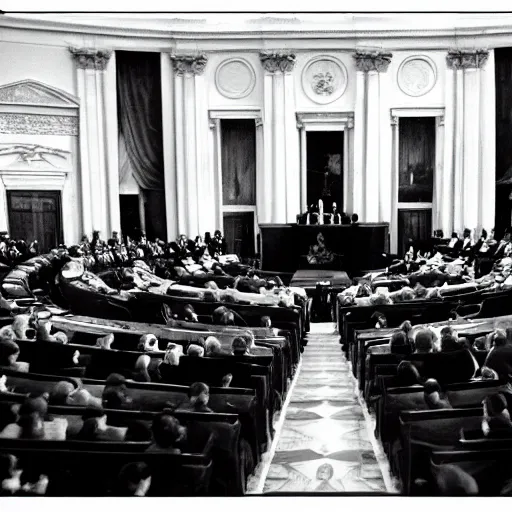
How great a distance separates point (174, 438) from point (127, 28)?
15.0 metres

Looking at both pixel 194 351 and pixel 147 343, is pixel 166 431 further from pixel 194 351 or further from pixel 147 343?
pixel 147 343

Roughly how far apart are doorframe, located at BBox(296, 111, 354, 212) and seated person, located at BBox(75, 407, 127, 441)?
13994 mm

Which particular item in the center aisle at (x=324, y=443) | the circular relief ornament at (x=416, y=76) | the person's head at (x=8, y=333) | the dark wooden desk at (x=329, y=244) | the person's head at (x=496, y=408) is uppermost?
the circular relief ornament at (x=416, y=76)

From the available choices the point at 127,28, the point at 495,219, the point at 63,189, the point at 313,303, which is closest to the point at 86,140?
the point at 63,189

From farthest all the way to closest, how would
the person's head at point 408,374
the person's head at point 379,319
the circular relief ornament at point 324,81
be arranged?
1. the circular relief ornament at point 324,81
2. the person's head at point 379,319
3. the person's head at point 408,374

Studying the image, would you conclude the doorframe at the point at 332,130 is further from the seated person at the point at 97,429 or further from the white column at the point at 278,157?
the seated person at the point at 97,429

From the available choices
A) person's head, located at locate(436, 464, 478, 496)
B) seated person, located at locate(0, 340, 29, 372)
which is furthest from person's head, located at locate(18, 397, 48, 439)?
person's head, located at locate(436, 464, 478, 496)

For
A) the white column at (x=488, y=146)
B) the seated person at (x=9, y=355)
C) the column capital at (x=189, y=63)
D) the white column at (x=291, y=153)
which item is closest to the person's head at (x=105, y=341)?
the seated person at (x=9, y=355)

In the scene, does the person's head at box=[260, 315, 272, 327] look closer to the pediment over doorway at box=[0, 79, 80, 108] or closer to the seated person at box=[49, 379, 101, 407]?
the seated person at box=[49, 379, 101, 407]

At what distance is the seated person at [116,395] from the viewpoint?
17.0 ft

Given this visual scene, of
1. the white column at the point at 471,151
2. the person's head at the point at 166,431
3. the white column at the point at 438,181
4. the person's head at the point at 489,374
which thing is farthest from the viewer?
the white column at the point at 438,181

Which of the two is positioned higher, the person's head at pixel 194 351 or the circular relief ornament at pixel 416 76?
the circular relief ornament at pixel 416 76

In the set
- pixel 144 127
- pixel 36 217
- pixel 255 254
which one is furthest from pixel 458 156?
pixel 36 217

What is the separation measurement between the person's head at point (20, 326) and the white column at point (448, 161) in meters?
11.5
